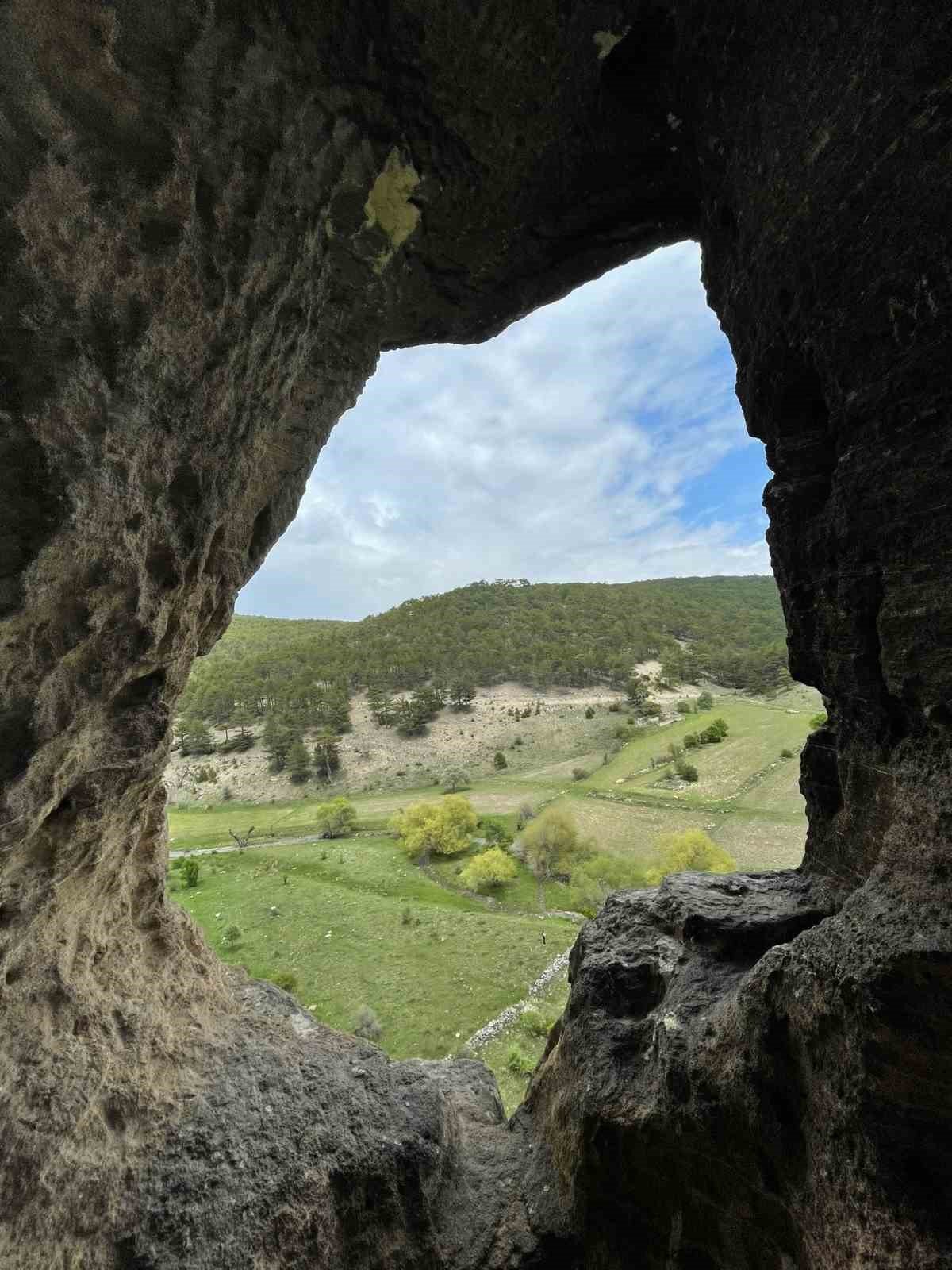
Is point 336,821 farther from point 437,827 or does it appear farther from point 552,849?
point 552,849

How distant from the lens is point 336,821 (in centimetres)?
6016

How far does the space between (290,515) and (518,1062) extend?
23.2 metres

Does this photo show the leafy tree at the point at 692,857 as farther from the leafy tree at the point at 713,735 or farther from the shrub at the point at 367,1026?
the leafy tree at the point at 713,735

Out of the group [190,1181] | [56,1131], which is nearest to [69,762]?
[56,1131]

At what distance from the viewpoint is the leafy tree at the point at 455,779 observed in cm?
7325

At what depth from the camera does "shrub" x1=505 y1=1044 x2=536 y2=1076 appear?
2096 cm

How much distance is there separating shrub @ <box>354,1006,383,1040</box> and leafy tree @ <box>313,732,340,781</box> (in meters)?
64.4

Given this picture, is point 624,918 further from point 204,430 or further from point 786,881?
point 204,430

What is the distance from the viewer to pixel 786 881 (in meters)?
6.43

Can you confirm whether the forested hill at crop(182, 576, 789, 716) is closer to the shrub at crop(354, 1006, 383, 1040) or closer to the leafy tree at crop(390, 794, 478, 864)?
the leafy tree at crop(390, 794, 478, 864)

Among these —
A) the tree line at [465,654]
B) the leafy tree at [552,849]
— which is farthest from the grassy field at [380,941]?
the tree line at [465,654]

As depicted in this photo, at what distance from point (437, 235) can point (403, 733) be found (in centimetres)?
9427

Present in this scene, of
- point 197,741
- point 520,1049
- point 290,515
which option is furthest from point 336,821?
point 290,515

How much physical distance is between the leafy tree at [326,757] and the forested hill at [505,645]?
71.9 ft
